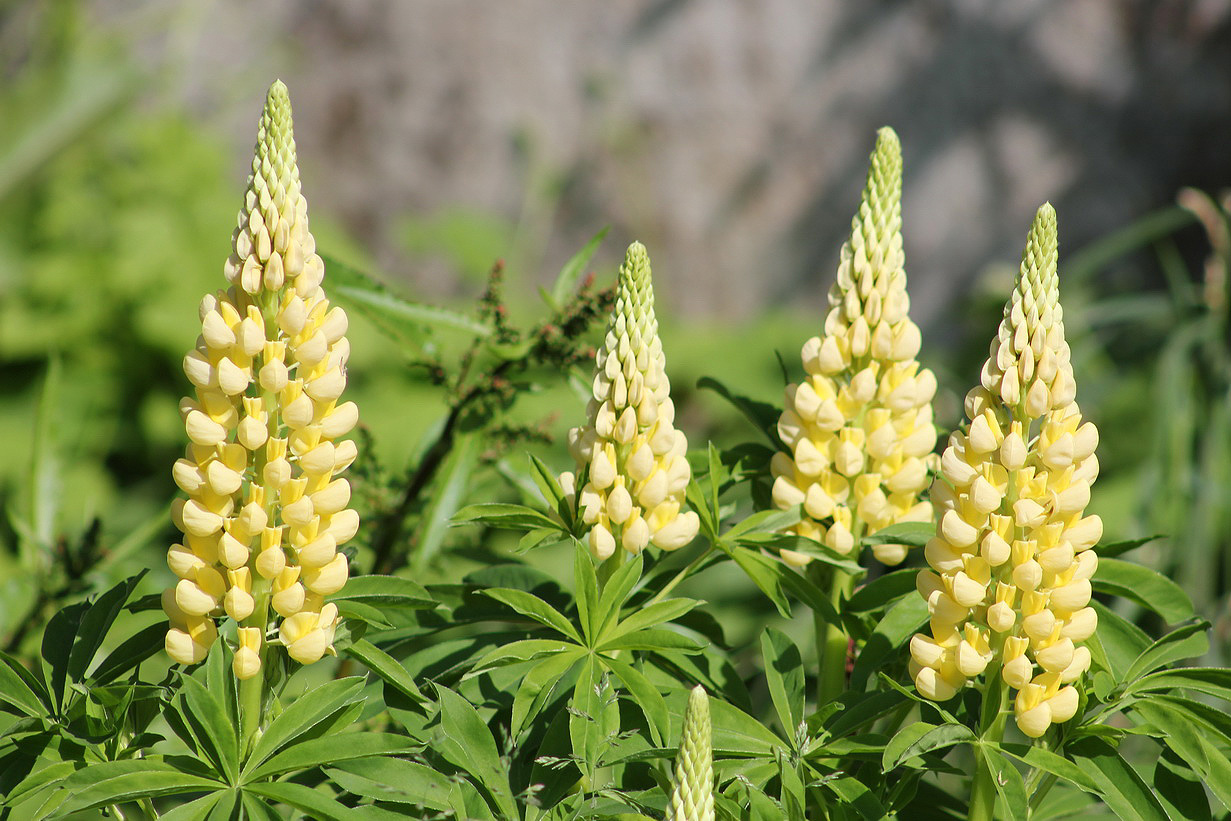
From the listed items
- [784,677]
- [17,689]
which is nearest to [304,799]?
[17,689]

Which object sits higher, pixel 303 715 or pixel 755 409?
pixel 755 409

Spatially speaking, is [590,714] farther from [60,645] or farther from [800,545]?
[60,645]

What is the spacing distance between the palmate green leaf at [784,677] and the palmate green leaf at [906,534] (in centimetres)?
11

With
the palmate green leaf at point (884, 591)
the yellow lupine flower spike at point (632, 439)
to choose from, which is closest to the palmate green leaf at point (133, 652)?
the yellow lupine flower spike at point (632, 439)

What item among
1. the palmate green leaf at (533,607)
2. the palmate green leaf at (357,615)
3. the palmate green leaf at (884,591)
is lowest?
the palmate green leaf at (357,615)

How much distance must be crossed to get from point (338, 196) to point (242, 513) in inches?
139

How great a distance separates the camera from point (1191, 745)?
2.40 feet

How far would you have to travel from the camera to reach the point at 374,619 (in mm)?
799

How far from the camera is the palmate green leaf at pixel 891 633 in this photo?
83cm

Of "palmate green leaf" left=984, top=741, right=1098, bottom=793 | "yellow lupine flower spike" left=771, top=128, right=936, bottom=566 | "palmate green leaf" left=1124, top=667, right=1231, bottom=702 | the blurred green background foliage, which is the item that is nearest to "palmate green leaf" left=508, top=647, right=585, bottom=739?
"yellow lupine flower spike" left=771, top=128, right=936, bottom=566

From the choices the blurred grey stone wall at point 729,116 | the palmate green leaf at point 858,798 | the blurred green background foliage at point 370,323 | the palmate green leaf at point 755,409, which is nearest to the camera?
the palmate green leaf at point 858,798

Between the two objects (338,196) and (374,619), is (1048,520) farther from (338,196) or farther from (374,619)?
(338,196)

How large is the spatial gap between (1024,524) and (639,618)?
286 millimetres

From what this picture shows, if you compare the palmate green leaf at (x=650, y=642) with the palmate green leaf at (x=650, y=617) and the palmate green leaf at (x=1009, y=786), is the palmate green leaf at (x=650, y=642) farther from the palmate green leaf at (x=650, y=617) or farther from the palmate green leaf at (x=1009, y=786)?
the palmate green leaf at (x=1009, y=786)
